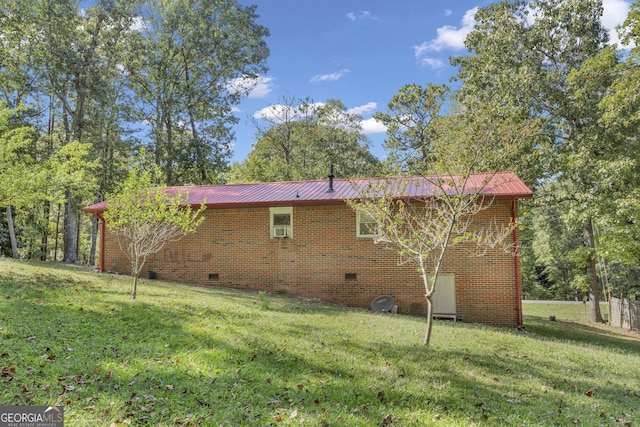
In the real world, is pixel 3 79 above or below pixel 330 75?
below

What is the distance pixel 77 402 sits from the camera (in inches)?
155

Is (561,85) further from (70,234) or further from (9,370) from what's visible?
(70,234)

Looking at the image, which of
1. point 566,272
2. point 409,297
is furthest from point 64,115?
point 566,272

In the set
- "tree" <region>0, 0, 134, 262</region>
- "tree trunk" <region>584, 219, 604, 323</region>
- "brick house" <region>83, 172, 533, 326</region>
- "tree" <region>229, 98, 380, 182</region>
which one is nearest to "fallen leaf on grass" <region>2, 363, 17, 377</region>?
"brick house" <region>83, 172, 533, 326</region>

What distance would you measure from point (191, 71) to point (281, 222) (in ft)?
58.3

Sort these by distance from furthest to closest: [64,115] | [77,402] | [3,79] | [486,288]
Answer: [64,115] → [3,79] → [486,288] → [77,402]

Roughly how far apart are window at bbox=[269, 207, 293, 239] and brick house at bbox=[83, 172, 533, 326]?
0.03 metres

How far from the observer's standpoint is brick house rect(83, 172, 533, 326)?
12.1 m

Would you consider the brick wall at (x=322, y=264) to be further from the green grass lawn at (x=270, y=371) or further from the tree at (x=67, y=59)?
the tree at (x=67, y=59)

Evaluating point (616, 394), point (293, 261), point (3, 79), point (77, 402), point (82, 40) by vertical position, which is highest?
point (82, 40)

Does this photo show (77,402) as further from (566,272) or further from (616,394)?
(566,272)

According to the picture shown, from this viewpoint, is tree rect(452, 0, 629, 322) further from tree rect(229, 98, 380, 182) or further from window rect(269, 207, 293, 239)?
tree rect(229, 98, 380, 182)

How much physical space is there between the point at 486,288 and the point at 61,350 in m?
10.8

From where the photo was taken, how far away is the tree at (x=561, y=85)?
1538cm
